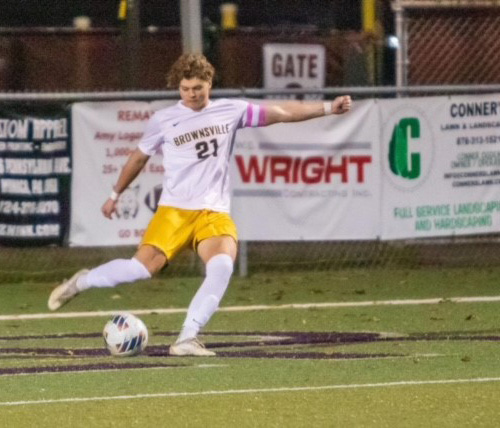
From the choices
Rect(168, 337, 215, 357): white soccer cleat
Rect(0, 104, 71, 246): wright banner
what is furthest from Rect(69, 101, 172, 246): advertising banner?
Rect(168, 337, 215, 357): white soccer cleat

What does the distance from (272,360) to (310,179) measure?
5.41 metres

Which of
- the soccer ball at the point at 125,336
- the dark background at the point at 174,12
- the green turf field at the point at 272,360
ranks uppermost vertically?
the dark background at the point at 174,12

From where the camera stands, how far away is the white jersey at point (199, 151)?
11.5m

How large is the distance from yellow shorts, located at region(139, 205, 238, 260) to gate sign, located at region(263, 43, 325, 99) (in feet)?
23.1

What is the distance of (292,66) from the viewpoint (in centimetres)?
1856

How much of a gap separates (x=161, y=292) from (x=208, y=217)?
413cm

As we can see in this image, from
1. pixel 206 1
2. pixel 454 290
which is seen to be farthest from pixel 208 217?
pixel 206 1

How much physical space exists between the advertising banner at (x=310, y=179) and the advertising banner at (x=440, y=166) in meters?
0.15

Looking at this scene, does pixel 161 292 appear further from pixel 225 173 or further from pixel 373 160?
pixel 225 173

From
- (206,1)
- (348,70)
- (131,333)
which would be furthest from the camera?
(206,1)

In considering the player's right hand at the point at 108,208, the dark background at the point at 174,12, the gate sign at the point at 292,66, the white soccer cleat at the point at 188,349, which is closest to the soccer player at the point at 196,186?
the white soccer cleat at the point at 188,349

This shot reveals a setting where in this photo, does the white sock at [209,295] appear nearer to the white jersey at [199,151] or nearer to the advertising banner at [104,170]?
the white jersey at [199,151]

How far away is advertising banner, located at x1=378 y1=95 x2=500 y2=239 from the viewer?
16484mm

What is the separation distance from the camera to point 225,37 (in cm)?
2056
